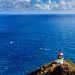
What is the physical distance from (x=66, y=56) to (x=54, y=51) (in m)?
15.0

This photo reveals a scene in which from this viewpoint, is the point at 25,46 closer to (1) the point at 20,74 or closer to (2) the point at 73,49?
(2) the point at 73,49

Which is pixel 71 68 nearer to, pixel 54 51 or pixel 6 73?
pixel 6 73

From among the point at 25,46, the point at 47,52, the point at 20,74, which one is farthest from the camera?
the point at 25,46

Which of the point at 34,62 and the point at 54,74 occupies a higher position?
the point at 54,74

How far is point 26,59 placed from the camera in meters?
121

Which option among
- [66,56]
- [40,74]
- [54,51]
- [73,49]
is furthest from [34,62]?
[40,74]

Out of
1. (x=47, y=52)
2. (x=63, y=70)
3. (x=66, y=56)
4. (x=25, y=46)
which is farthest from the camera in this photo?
(x=25, y=46)

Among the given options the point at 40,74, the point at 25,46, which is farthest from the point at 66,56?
the point at 40,74

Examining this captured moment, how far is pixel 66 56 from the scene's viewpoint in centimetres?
12862

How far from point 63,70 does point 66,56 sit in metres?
98.7

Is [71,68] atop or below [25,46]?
atop

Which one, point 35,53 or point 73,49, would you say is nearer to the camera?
point 35,53

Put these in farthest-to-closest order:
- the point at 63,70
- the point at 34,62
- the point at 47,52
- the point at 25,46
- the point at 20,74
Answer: the point at 25,46 < the point at 47,52 < the point at 34,62 < the point at 20,74 < the point at 63,70

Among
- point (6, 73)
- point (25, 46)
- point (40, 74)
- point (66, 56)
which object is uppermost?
point (40, 74)
